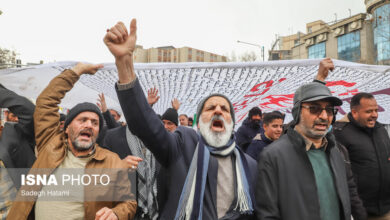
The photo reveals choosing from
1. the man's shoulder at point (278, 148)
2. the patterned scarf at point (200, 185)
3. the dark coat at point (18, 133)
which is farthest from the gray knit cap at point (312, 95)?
the dark coat at point (18, 133)

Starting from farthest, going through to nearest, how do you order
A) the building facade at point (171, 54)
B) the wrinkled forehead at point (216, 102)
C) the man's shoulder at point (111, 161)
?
the building facade at point (171, 54)
the man's shoulder at point (111, 161)
the wrinkled forehead at point (216, 102)

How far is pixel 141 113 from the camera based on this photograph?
1.55m

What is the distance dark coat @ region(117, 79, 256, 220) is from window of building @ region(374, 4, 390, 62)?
27455 millimetres

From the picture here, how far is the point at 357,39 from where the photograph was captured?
99.6 ft

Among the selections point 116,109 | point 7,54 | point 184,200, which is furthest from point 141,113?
point 7,54

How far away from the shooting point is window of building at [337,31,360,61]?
1196 inches

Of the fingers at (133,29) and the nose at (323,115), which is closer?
the fingers at (133,29)

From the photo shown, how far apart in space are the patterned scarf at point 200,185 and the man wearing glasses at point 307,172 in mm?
142

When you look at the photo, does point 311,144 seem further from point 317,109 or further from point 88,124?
point 88,124

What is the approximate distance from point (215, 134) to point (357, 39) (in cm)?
3512

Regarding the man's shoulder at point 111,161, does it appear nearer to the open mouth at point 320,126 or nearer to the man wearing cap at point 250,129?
the open mouth at point 320,126

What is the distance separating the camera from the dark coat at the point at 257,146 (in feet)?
12.1

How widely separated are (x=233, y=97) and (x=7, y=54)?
25.8 m

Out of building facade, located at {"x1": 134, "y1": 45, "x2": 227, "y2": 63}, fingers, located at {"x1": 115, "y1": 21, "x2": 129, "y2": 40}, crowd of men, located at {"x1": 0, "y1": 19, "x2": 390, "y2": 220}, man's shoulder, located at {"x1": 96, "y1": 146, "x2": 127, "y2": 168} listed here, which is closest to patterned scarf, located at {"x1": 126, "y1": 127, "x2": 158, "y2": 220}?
crowd of men, located at {"x1": 0, "y1": 19, "x2": 390, "y2": 220}
